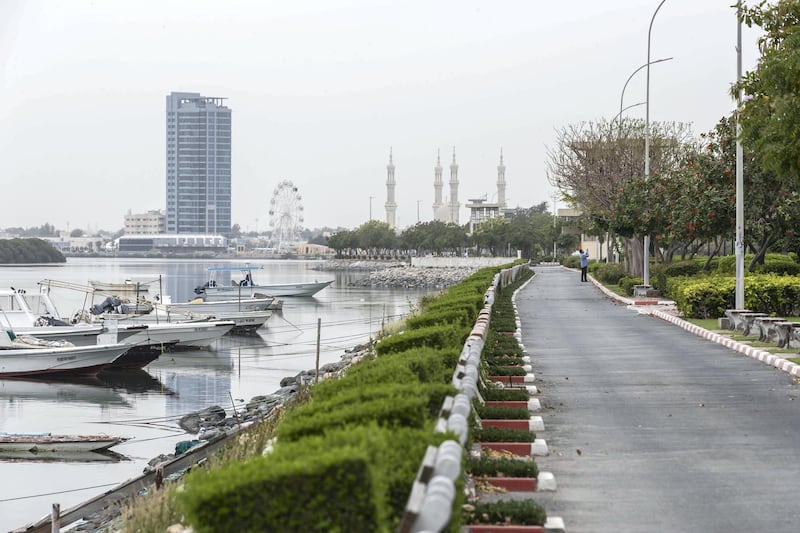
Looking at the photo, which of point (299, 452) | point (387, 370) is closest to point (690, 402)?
point (387, 370)

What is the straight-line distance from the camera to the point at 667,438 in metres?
12.2

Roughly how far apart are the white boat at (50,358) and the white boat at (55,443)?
1420cm

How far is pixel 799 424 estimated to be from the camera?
1312 centimetres

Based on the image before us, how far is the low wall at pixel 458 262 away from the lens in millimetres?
138250

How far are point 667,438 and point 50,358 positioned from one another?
29.1 m

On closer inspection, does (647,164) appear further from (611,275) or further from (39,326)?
(39,326)

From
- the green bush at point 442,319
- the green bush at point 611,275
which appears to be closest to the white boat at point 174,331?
the green bush at point 611,275

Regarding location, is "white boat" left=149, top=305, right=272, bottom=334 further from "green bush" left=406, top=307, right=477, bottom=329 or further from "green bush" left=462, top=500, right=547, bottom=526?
"green bush" left=462, top=500, right=547, bottom=526

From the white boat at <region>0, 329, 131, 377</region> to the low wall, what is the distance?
98267 mm

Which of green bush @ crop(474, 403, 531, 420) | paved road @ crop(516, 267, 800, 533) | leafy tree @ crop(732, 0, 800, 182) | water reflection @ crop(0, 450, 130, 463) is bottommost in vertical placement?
water reflection @ crop(0, 450, 130, 463)

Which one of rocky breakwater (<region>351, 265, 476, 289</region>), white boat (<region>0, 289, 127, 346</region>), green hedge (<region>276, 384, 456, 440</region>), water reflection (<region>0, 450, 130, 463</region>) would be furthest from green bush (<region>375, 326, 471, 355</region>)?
rocky breakwater (<region>351, 265, 476, 289</region>)


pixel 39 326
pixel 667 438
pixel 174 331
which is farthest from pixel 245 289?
pixel 667 438

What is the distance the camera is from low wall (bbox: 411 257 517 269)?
13825cm

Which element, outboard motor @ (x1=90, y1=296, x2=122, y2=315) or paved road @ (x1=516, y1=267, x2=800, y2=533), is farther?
outboard motor @ (x1=90, y1=296, x2=122, y2=315)
